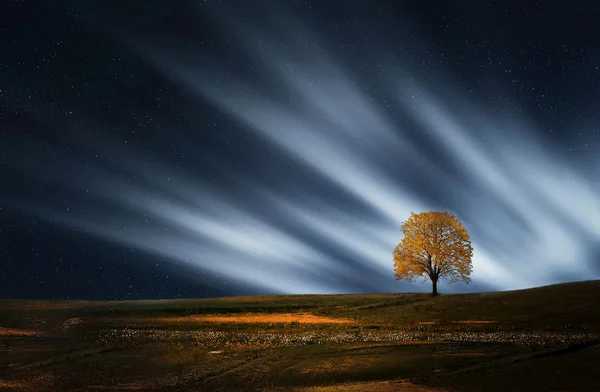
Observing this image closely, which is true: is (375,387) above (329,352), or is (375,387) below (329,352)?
below

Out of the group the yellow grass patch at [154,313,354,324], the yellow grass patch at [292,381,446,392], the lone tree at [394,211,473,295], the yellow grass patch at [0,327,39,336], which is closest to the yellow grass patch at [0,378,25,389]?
the yellow grass patch at [292,381,446,392]

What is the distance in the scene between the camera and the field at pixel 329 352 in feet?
59.4

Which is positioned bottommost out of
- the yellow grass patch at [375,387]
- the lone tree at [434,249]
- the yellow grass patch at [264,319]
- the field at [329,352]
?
the yellow grass patch at [375,387]

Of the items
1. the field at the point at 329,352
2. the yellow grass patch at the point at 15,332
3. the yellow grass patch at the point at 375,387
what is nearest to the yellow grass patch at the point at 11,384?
the field at the point at 329,352

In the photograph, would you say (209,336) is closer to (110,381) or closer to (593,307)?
(110,381)

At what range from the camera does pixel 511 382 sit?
17.1 metres

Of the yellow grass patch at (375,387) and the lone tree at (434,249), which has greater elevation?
the lone tree at (434,249)

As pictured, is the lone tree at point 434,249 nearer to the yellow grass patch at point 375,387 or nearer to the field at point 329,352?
the field at point 329,352

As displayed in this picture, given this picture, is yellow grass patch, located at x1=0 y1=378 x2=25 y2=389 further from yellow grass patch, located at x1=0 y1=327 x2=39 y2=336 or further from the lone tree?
the lone tree

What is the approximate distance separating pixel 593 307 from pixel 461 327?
1163cm

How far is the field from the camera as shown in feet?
59.4

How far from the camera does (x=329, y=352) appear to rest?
82.0 feet

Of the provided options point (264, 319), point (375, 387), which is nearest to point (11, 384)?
point (375, 387)

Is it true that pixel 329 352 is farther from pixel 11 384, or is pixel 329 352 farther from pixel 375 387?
pixel 11 384
